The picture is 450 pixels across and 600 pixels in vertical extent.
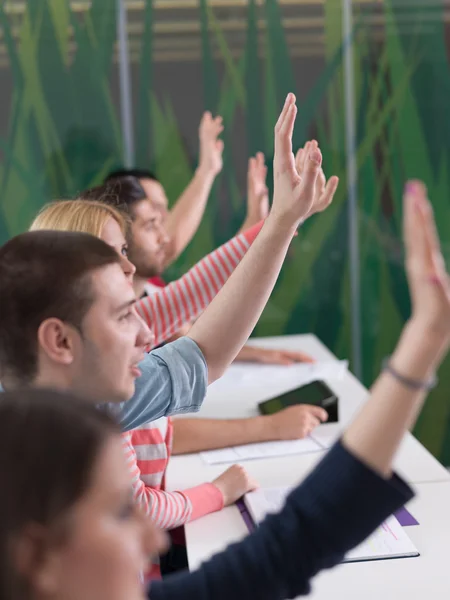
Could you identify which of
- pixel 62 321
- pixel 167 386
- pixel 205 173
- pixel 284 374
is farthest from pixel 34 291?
pixel 205 173

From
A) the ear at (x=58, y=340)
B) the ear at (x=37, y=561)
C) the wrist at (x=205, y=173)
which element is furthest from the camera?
the wrist at (x=205, y=173)

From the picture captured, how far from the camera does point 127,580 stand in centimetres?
59

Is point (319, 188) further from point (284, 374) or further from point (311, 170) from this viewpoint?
point (284, 374)

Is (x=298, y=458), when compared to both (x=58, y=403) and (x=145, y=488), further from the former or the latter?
(x=58, y=403)

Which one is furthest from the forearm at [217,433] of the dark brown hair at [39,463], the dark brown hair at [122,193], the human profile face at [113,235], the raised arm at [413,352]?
the dark brown hair at [39,463]

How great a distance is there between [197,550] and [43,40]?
2572 millimetres

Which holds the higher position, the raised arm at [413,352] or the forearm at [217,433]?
the raised arm at [413,352]

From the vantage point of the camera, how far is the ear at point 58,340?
41.7 inches

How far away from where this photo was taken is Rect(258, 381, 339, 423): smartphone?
196cm

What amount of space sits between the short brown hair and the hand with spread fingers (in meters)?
0.28

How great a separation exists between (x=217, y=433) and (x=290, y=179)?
81 cm

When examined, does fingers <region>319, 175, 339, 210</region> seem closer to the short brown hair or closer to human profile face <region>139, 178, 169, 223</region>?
the short brown hair

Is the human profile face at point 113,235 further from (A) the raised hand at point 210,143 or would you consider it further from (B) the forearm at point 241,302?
(A) the raised hand at point 210,143

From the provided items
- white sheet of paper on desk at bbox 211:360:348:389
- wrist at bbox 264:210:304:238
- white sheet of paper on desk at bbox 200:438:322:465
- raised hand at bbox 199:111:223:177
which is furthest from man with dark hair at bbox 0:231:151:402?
raised hand at bbox 199:111:223:177
